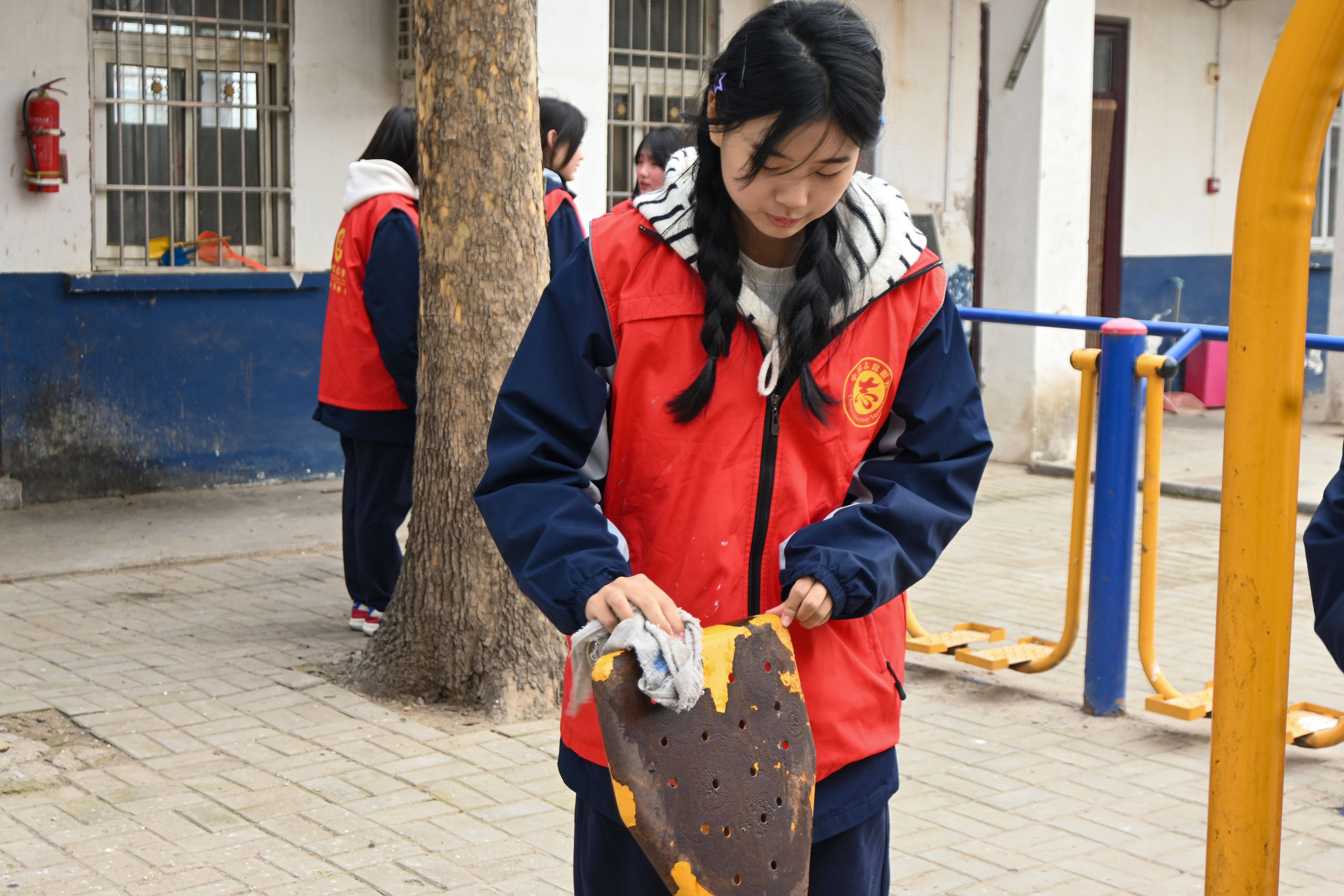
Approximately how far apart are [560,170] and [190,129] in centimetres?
317

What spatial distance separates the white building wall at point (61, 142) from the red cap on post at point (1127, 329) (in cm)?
517

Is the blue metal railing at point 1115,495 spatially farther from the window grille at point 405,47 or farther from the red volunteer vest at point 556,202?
the window grille at point 405,47

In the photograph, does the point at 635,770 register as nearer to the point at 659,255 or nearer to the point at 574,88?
the point at 659,255

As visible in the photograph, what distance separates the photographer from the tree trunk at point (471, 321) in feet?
14.2

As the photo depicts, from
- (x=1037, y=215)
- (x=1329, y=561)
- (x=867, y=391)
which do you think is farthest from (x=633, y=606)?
(x=1037, y=215)

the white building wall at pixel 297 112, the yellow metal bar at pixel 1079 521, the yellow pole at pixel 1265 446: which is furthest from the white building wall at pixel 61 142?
the yellow pole at pixel 1265 446

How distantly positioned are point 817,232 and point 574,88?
5.99 meters

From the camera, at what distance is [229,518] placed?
725 cm

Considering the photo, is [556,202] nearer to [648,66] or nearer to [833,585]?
[833,585]

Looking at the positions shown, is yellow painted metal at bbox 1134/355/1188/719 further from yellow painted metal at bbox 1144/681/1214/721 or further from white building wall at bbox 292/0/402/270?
white building wall at bbox 292/0/402/270

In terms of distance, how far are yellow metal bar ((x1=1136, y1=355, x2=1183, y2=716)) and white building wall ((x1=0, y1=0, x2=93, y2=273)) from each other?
529cm

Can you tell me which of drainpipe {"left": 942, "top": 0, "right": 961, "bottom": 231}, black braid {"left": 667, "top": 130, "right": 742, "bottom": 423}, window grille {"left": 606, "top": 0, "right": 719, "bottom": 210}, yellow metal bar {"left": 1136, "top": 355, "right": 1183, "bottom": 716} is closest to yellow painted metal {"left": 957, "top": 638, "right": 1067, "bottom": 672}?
yellow metal bar {"left": 1136, "top": 355, "right": 1183, "bottom": 716}

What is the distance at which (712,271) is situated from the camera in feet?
6.24

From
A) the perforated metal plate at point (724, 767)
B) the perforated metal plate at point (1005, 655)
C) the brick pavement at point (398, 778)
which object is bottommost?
the brick pavement at point (398, 778)
